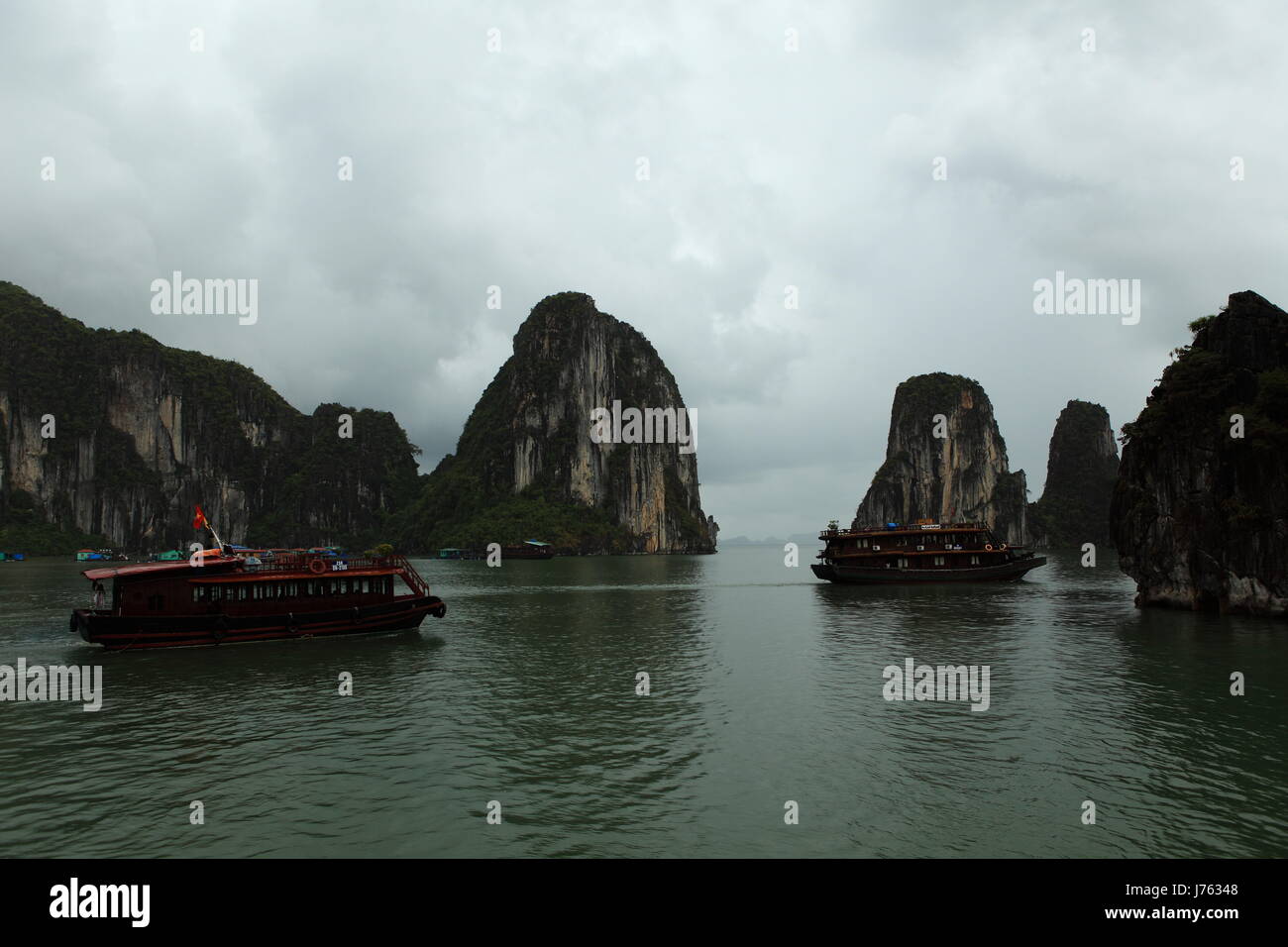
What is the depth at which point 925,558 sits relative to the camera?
68.8m

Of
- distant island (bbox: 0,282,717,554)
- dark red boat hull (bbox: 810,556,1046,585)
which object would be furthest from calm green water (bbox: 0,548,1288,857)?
distant island (bbox: 0,282,717,554)

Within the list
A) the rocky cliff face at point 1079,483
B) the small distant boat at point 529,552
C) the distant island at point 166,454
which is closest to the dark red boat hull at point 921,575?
the small distant boat at point 529,552

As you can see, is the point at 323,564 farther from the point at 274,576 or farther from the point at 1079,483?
the point at 1079,483

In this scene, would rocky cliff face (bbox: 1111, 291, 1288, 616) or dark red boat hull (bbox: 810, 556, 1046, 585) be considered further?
dark red boat hull (bbox: 810, 556, 1046, 585)

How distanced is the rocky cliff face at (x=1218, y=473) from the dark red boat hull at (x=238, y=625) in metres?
47.0

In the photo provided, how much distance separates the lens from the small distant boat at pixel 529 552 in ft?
504

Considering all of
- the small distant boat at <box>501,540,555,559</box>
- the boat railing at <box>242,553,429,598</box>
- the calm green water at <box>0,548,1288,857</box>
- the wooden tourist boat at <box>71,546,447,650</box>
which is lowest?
the small distant boat at <box>501,540,555,559</box>

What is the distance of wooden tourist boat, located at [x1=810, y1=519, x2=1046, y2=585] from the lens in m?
68.0

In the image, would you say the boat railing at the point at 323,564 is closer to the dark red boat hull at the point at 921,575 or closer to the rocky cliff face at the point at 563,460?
the dark red boat hull at the point at 921,575

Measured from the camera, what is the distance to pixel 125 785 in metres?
14.6

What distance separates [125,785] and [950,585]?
67.2 meters

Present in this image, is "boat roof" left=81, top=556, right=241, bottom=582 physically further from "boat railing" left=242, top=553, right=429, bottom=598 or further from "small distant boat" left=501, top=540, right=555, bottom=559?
"small distant boat" left=501, top=540, right=555, bottom=559

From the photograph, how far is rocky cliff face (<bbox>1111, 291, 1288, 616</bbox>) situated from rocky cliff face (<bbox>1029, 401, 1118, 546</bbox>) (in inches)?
6585

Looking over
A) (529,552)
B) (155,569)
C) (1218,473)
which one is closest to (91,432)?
(529,552)
